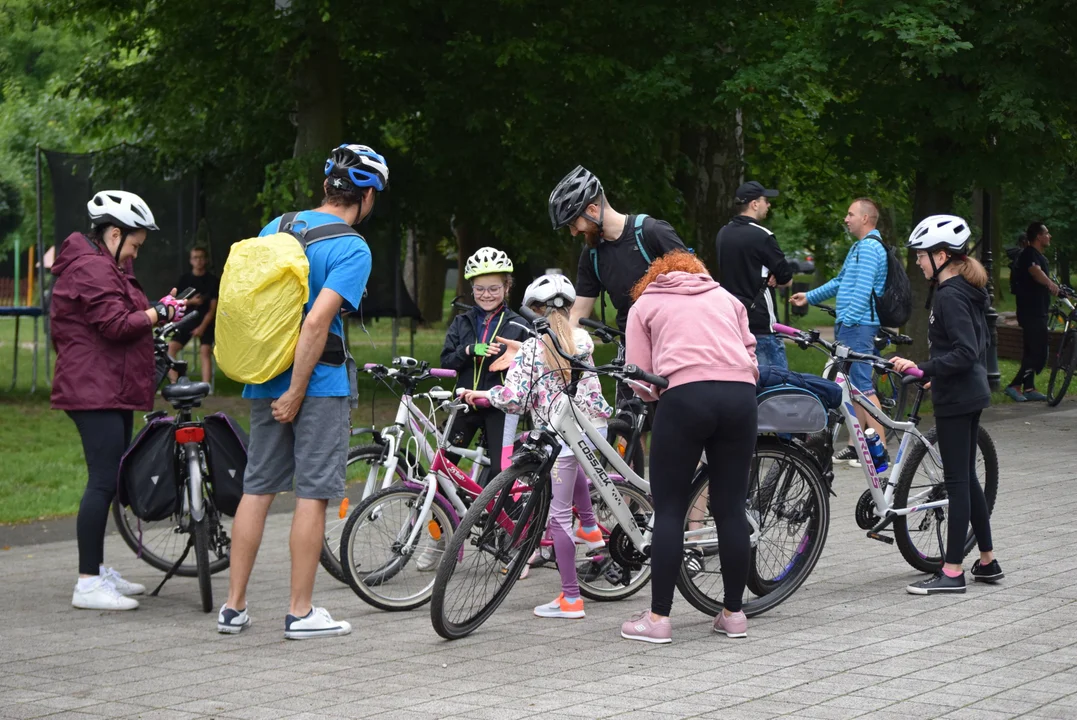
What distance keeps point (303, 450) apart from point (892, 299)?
→ 20.8 feet

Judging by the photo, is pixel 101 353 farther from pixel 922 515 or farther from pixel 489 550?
pixel 922 515

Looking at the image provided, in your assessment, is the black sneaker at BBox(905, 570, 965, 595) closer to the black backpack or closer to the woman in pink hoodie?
the woman in pink hoodie

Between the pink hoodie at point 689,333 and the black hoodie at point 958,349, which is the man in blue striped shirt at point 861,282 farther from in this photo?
the pink hoodie at point 689,333

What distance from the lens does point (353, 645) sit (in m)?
6.62

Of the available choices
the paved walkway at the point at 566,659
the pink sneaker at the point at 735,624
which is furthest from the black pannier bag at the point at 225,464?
the pink sneaker at the point at 735,624

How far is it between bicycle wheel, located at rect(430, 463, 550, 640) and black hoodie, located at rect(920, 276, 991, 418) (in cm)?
200

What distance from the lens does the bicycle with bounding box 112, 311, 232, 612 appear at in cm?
730

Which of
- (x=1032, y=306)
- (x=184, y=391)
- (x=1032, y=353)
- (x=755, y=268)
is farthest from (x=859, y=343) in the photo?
(x=1032, y=306)

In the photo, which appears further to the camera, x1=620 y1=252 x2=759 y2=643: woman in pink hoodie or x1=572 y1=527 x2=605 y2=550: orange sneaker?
x1=572 y1=527 x2=605 y2=550: orange sneaker

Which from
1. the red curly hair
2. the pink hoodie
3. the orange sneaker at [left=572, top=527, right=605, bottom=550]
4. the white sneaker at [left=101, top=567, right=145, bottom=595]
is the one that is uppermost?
the red curly hair

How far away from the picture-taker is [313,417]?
261 inches

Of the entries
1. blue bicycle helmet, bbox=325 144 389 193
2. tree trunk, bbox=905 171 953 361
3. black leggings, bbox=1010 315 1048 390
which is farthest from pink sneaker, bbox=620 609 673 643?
black leggings, bbox=1010 315 1048 390

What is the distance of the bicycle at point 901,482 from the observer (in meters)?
7.77

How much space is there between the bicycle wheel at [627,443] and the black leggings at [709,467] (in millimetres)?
1241
